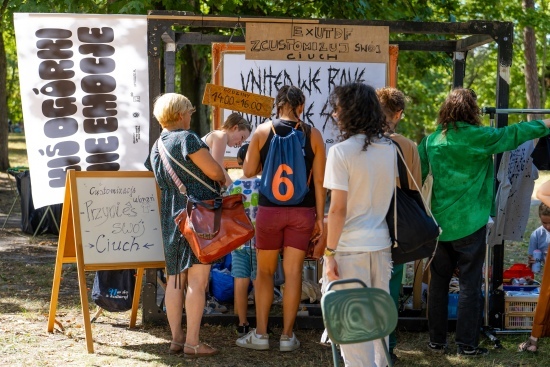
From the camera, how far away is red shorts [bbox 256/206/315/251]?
17.3 feet

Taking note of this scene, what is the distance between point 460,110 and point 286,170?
117 cm

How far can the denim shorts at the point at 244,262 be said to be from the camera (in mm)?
5984

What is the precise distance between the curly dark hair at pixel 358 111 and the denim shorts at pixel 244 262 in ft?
6.22

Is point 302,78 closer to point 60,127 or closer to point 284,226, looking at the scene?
point 284,226

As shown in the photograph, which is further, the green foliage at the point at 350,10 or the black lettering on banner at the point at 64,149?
the green foliage at the point at 350,10

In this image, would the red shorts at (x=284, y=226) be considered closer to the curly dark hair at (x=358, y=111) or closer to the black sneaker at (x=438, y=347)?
the curly dark hair at (x=358, y=111)

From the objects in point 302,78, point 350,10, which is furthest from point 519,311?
point 350,10

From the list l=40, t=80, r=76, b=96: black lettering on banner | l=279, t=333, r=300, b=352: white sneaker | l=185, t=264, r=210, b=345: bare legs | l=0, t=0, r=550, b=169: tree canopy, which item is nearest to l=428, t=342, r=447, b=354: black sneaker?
l=279, t=333, r=300, b=352: white sneaker

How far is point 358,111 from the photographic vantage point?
14.1 ft

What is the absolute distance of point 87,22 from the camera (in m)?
6.04

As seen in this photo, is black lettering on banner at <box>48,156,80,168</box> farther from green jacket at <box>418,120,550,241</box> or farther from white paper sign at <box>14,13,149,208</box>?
green jacket at <box>418,120,550,241</box>

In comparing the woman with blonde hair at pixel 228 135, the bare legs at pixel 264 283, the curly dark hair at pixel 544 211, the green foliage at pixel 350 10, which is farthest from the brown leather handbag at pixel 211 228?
the green foliage at pixel 350 10

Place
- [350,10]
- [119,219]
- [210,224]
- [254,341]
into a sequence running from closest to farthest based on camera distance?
[210,224] → [254,341] → [119,219] → [350,10]

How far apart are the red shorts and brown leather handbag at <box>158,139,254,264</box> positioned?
10 centimetres
